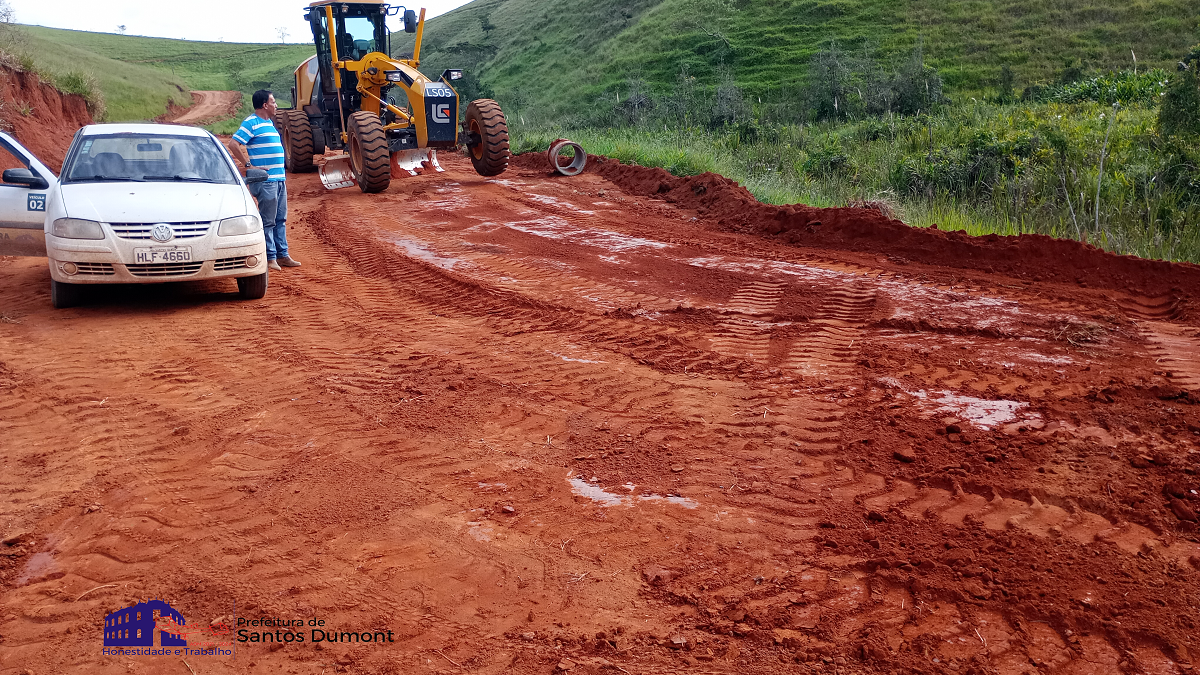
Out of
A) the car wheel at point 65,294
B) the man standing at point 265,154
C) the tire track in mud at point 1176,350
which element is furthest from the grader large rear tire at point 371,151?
the tire track in mud at point 1176,350

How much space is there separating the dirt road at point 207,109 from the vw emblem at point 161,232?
1495 inches

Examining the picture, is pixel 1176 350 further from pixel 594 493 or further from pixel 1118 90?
pixel 1118 90

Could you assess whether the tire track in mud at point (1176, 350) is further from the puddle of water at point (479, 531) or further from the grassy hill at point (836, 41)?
the grassy hill at point (836, 41)

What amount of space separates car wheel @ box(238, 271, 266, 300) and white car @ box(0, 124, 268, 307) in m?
0.01

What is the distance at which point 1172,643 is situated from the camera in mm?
3012

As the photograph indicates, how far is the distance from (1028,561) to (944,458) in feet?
3.34

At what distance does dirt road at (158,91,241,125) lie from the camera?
43.7 meters

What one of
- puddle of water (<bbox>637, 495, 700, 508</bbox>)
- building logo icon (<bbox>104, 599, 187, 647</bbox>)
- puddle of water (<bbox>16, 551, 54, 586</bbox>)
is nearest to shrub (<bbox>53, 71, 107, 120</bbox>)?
puddle of water (<bbox>16, 551, 54, 586</bbox>)

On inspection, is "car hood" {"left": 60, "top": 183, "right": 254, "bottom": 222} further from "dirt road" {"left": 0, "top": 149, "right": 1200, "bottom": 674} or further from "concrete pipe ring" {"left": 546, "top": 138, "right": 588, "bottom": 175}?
"concrete pipe ring" {"left": 546, "top": 138, "right": 588, "bottom": 175}

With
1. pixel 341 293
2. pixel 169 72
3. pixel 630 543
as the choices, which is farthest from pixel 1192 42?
pixel 169 72

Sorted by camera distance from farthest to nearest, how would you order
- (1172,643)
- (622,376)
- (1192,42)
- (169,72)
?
(169,72) < (1192,42) < (622,376) < (1172,643)

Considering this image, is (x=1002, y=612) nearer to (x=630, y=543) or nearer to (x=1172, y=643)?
(x=1172, y=643)

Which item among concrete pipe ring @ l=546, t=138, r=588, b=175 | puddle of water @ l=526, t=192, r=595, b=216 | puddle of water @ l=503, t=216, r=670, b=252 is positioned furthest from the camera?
concrete pipe ring @ l=546, t=138, r=588, b=175

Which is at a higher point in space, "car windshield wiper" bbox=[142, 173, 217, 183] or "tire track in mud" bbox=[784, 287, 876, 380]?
"car windshield wiper" bbox=[142, 173, 217, 183]
